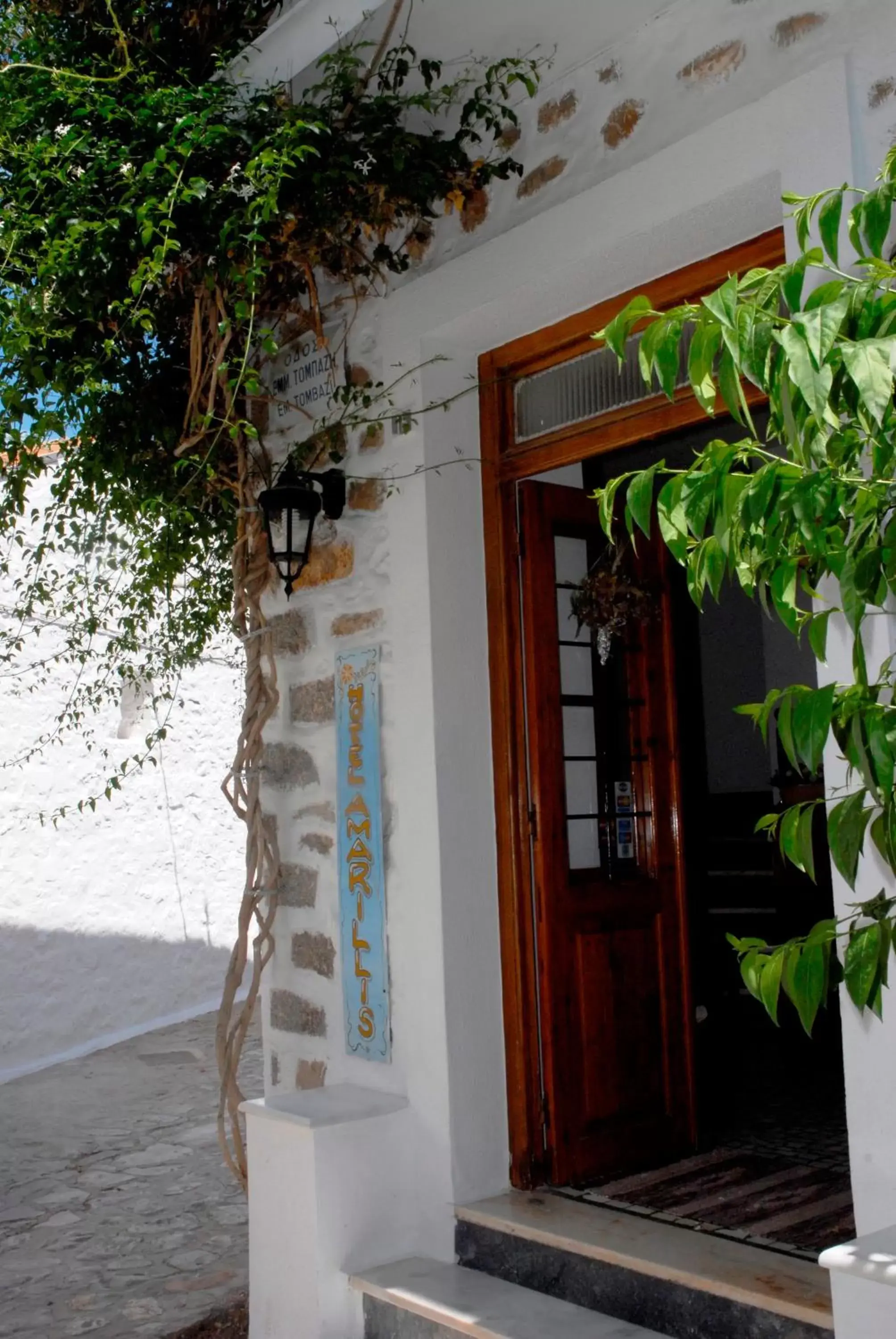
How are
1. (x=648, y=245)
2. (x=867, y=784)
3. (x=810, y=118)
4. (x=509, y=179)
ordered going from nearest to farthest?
(x=867, y=784)
(x=810, y=118)
(x=648, y=245)
(x=509, y=179)

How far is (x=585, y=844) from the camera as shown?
3.88 meters

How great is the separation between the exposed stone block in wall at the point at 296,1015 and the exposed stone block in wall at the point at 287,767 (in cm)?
66

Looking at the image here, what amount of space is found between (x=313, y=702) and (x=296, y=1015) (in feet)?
3.20

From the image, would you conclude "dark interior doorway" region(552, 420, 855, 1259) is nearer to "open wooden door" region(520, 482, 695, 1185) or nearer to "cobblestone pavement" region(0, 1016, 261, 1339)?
"open wooden door" region(520, 482, 695, 1185)

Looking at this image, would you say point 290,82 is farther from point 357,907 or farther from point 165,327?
point 357,907

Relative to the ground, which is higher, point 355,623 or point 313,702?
point 355,623

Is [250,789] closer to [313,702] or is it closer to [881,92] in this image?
[313,702]

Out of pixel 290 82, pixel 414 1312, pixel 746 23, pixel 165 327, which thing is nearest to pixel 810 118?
pixel 746 23

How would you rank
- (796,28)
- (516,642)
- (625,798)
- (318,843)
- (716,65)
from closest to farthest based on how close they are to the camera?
1. (796,28)
2. (716,65)
3. (516,642)
4. (318,843)
5. (625,798)

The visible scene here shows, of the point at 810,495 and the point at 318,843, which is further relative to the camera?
the point at 318,843

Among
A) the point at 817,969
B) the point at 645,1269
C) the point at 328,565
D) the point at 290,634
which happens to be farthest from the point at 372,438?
the point at 817,969

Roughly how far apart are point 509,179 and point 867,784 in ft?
8.61

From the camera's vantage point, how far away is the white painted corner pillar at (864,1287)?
1.95m

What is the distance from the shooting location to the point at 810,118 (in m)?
2.65
